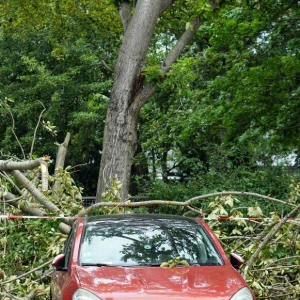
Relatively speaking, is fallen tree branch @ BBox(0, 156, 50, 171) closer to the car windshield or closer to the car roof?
the car roof

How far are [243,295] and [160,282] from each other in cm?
67

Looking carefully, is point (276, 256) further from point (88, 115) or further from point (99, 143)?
point (99, 143)

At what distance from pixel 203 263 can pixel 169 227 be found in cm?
58

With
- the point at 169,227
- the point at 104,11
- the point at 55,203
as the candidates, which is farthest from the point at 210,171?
the point at 169,227

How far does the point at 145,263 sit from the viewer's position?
586 cm

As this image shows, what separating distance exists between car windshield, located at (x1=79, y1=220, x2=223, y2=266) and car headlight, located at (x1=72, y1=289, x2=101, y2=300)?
63 centimetres

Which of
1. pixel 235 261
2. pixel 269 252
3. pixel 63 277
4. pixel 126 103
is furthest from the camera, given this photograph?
pixel 126 103

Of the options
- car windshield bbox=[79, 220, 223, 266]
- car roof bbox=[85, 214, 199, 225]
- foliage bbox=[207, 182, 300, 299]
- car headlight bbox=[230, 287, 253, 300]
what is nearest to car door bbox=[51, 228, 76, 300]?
car windshield bbox=[79, 220, 223, 266]

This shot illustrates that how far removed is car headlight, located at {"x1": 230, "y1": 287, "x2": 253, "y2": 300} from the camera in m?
5.19

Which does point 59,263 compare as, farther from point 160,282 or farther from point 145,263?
point 160,282

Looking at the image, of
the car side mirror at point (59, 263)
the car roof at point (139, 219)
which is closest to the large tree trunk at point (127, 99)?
the car roof at point (139, 219)

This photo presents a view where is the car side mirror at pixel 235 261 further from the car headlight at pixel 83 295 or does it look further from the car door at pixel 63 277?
the car headlight at pixel 83 295

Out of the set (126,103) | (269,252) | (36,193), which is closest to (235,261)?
(269,252)

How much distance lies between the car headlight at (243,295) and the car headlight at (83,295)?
1.07 metres
